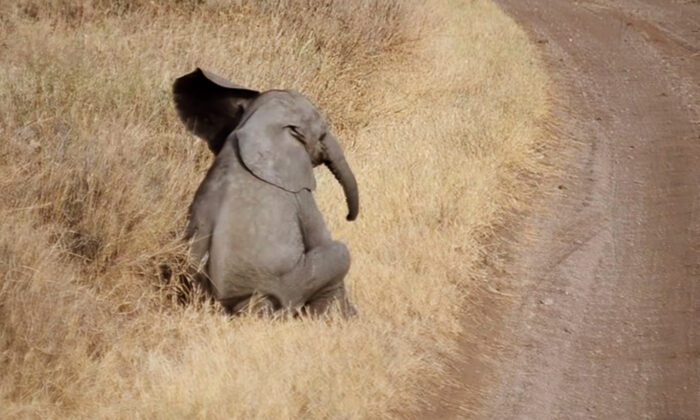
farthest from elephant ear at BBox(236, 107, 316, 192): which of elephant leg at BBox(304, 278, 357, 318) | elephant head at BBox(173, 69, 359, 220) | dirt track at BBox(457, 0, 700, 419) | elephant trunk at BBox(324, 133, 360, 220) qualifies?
dirt track at BBox(457, 0, 700, 419)

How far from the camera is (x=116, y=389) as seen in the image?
5.77m

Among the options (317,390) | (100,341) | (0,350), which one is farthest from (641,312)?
(0,350)

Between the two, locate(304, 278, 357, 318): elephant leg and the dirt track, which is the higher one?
locate(304, 278, 357, 318): elephant leg

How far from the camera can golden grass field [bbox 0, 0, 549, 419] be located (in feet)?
19.1

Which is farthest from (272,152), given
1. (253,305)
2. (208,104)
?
(253,305)

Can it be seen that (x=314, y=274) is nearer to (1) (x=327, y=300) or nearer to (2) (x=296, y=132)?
(1) (x=327, y=300)

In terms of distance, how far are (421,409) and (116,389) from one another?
161 cm

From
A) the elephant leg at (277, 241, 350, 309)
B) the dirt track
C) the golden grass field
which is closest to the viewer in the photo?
the golden grass field

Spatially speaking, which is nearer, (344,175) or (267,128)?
(267,128)

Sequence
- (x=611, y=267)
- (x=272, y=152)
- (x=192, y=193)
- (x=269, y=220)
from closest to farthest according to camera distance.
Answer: (x=269, y=220) < (x=272, y=152) < (x=192, y=193) < (x=611, y=267)

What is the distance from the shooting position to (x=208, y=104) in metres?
7.09

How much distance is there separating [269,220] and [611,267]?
138 inches

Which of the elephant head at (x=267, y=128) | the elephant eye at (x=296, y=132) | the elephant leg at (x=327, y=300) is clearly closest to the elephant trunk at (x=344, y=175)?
the elephant head at (x=267, y=128)

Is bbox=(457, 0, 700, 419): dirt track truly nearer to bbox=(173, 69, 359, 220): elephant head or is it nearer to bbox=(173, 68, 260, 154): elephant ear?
bbox=(173, 69, 359, 220): elephant head
